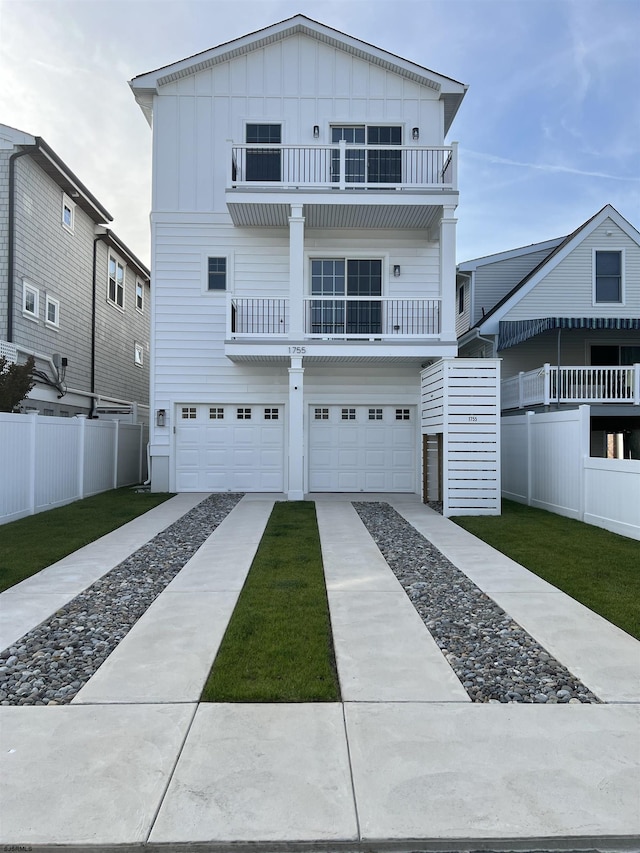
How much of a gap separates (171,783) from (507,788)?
4.90 ft

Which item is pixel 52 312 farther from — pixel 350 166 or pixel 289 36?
A: pixel 289 36

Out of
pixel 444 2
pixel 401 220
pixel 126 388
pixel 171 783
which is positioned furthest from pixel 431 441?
pixel 126 388

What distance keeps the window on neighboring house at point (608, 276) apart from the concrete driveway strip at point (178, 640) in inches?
555

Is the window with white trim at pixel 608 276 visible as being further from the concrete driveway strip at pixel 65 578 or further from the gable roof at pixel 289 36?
the concrete driveway strip at pixel 65 578

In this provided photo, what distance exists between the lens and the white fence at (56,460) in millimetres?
9688

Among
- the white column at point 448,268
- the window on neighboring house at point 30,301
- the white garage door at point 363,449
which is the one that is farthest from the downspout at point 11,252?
the white column at point 448,268

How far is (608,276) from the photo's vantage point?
17.0 metres

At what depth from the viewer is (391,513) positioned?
1108 centimetres

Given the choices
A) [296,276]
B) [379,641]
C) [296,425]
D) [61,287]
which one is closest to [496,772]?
[379,641]

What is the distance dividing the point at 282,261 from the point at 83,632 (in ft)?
36.3

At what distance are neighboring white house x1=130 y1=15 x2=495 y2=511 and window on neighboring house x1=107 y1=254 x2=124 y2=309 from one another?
6.71 meters

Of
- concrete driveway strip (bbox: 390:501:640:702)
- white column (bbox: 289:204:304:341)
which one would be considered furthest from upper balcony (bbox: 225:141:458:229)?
concrete driveway strip (bbox: 390:501:640:702)

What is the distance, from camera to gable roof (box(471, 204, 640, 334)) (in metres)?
16.6

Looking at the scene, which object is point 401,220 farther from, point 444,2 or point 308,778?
point 308,778
